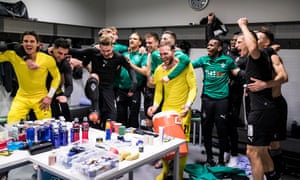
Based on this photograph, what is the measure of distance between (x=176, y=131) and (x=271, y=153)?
101 centimetres

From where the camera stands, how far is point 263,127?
8.16ft

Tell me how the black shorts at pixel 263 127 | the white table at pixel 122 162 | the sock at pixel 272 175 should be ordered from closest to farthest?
the white table at pixel 122 162 < the black shorts at pixel 263 127 < the sock at pixel 272 175

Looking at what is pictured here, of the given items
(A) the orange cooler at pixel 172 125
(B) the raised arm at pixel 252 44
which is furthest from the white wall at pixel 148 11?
(A) the orange cooler at pixel 172 125

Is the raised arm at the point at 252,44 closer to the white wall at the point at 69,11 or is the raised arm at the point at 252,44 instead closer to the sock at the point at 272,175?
the sock at the point at 272,175

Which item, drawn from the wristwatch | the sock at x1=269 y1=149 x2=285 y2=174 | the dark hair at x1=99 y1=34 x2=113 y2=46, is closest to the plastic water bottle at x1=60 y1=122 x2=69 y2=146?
the dark hair at x1=99 y1=34 x2=113 y2=46

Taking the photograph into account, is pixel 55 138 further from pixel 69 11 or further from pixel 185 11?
pixel 69 11

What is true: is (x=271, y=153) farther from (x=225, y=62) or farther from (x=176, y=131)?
(x=225, y=62)

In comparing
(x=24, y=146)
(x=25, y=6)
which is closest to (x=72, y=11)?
(x=25, y=6)

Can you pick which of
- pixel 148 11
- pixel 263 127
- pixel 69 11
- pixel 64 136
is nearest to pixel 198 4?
pixel 148 11

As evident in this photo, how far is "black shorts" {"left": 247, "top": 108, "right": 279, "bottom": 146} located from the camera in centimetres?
248

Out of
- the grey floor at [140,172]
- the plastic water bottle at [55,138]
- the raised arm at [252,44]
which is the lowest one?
the grey floor at [140,172]

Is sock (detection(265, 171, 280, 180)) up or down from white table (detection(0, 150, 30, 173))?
down

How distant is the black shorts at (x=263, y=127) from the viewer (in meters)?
2.48

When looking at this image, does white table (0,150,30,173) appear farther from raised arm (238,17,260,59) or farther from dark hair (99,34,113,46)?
raised arm (238,17,260,59)
